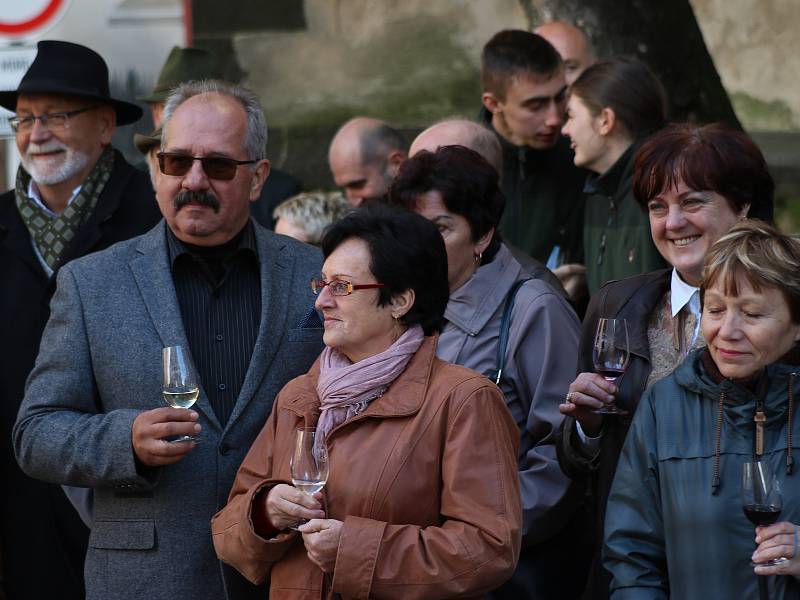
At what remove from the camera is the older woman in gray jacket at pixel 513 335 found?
15.9 feet

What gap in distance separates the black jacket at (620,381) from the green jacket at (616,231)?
1.42 meters

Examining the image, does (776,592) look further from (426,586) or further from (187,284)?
(187,284)

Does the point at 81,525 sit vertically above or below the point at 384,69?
below

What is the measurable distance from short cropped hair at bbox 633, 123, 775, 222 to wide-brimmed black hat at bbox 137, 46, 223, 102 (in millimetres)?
4131

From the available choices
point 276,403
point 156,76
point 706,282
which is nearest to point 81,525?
point 276,403

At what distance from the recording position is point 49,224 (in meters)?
6.23

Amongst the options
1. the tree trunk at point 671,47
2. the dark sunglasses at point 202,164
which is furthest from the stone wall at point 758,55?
the dark sunglasses at point 202,164

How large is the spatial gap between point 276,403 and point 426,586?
2.65 ft

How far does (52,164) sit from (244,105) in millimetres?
1565

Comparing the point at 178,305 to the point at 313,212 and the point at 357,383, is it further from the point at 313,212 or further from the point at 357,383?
the point at 313,212

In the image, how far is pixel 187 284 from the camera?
4.96m

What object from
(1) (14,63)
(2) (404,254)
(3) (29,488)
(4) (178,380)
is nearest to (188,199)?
(4) (178,380)

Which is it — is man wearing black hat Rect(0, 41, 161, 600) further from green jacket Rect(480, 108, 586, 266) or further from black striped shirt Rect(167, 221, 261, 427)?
green jacket Rect(480, 108, 586, 266)

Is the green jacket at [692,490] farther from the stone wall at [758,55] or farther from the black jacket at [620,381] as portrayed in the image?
the stone wall at [758,55]
